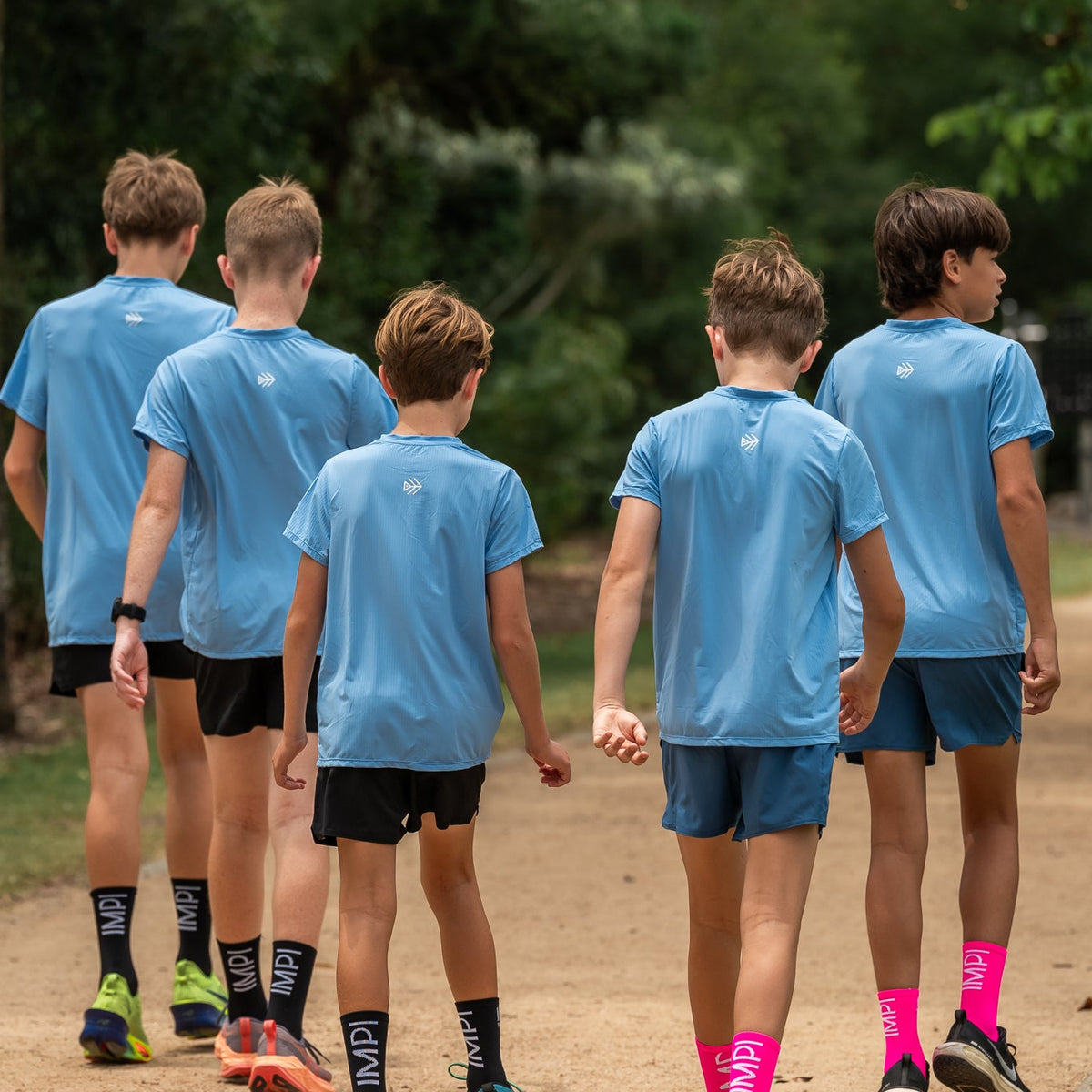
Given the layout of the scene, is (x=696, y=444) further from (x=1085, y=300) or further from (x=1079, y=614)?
(x=1085, y=300)

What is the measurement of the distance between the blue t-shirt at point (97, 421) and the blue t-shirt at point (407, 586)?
1.11 m

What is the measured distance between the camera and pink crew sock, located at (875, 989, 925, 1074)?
12.6 feet

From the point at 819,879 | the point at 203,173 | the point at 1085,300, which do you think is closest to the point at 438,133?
the point at 203,173

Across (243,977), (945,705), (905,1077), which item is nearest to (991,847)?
(945,705)

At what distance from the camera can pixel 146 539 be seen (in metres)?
4.13

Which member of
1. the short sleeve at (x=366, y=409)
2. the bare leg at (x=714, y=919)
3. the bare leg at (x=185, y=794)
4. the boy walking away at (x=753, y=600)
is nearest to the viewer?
the boy walking away at (x=753, y=600)

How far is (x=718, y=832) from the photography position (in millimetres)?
3490

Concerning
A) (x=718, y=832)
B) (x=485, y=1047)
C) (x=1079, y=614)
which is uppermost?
(x=718, y=832)

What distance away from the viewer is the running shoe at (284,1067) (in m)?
3.90

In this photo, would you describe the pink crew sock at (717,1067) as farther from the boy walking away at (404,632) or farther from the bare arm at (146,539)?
the bare arm at (146,539)

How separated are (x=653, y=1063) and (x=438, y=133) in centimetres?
1353

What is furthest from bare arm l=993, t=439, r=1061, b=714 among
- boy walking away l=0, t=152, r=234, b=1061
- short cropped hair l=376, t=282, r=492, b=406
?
boy walking away l=0, t=152, r=234, b=1061

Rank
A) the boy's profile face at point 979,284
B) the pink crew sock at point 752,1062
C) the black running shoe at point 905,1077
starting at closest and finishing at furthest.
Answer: the pink crew sock at point 752,1062 → the black running shoe at point 905,1077 → the boy's profile face at point 979,284

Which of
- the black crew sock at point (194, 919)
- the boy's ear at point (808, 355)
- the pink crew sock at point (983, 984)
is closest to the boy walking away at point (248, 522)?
the black crew sock at point (194, 919)
